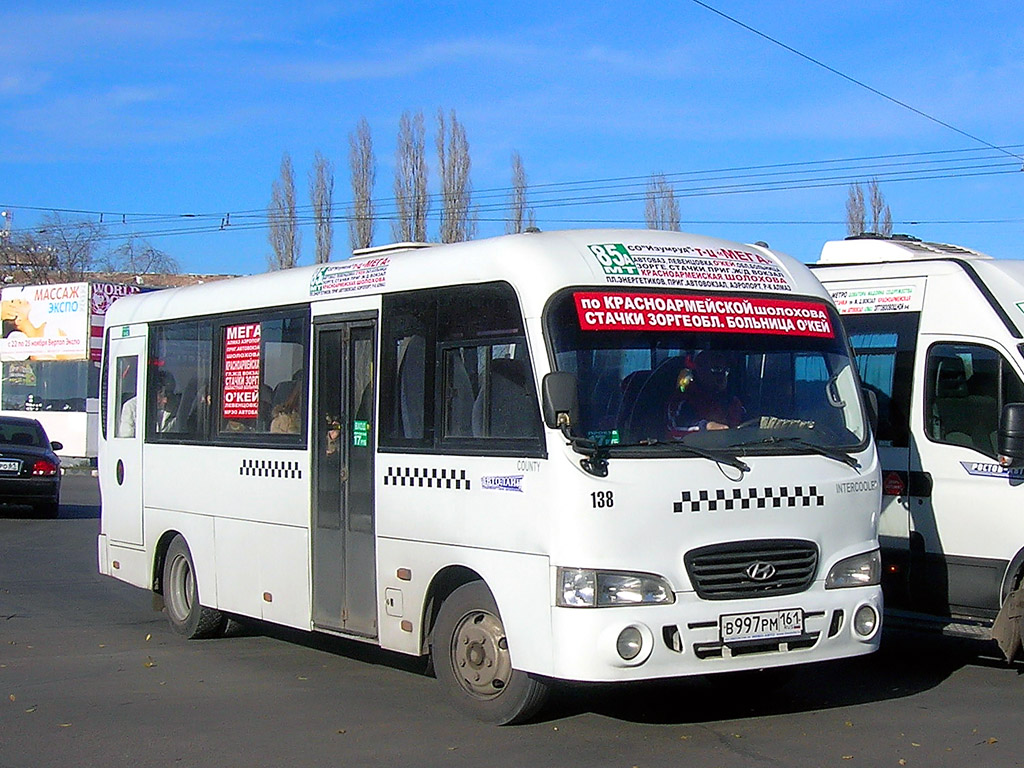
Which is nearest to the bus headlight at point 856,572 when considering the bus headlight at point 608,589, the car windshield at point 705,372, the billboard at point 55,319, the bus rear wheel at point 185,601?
the car windshield at point 705,372

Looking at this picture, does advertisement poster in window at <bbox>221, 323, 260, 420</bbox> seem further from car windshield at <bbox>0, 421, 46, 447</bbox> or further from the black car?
car windshield at <bbox>0, 421, 46, 447</bbox>

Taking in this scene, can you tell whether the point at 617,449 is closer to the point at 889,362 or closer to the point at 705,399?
the point at 705,399

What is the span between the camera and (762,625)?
299 inches

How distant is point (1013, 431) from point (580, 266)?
302cm

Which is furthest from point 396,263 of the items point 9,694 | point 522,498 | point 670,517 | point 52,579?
point 52,579

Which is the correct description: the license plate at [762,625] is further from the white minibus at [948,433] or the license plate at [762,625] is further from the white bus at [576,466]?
the white minibus at [948,433]

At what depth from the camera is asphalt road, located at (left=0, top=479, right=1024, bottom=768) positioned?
7386mm

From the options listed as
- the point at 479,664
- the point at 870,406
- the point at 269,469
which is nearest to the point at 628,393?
the point at 479,664

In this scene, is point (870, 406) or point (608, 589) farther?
point (870, 406)

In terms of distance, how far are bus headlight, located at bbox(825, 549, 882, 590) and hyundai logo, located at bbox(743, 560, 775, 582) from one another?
→ 1.37 feet

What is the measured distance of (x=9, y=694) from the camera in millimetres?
9164

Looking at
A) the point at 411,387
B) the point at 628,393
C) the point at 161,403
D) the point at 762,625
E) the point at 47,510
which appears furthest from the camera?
the point at 47,510

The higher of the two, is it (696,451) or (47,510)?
(696,451)

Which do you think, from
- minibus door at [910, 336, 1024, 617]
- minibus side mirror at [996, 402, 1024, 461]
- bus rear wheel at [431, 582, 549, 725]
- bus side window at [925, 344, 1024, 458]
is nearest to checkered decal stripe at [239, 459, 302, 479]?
bus rear wheel at [431, 582, 549, 725]
